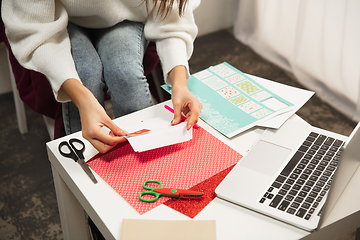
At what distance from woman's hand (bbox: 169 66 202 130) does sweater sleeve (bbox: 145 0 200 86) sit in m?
0.03

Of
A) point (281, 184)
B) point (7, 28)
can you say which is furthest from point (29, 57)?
point (281, 184)

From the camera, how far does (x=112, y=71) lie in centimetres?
102

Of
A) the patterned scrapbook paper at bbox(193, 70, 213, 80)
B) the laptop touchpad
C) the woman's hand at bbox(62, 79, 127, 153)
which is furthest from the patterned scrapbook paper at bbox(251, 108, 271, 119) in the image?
the woman's hand at bbox(62, 79, 127, 153)

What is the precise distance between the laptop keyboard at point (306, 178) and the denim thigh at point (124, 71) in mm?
455

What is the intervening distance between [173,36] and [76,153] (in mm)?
444

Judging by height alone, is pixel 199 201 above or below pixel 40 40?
below

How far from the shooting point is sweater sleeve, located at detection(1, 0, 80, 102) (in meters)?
0.91

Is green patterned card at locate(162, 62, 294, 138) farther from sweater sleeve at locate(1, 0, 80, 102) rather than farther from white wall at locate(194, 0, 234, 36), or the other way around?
white wall at locate(194, 0, 234, 36)

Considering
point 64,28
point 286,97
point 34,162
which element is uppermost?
point 64,28

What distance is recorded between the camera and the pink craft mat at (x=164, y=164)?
731 millimetres

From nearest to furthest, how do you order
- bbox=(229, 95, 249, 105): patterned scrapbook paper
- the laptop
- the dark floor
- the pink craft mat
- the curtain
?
the laptop, the pink craft mat, bbox=(229, 95, 249, 105): patterned scrapbook paper, the dark floor, the curtain

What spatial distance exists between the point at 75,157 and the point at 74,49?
365 millimetres

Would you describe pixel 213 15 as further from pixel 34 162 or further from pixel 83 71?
pixel 83 71

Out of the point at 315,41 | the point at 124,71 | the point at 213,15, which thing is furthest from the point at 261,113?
the point at 213,15
